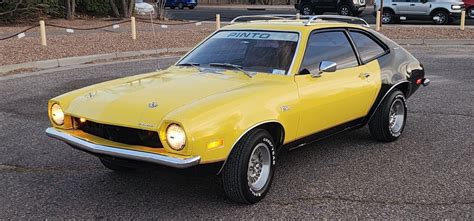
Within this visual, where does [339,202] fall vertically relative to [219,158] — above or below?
below

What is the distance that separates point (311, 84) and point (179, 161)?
5.28 ft

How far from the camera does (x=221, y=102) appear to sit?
3984 millimetres

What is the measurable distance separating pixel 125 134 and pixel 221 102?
75 centimetres

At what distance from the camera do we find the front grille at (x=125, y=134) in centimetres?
388

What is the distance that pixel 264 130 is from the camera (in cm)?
416

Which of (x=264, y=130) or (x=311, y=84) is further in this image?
(x=311, y=84)

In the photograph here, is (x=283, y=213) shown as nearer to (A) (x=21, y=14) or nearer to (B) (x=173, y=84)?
(B) (x=173, y=84)

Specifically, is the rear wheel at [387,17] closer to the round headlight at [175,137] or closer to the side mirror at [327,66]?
the side mirror at [327,66]

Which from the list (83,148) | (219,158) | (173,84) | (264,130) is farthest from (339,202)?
(83,148)

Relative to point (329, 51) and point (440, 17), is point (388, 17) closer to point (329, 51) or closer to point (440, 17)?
point (440, 17)

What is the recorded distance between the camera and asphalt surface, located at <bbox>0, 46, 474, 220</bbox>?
406 cm

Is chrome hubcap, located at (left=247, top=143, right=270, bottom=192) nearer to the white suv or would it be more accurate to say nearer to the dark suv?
the white suv

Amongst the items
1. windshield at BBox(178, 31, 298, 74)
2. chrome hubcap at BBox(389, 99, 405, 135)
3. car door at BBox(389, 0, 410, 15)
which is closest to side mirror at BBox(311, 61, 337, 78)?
windshield at BBox(178, 31, 298, 74)

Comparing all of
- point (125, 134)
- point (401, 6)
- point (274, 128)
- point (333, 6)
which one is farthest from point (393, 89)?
point (333, 6)
